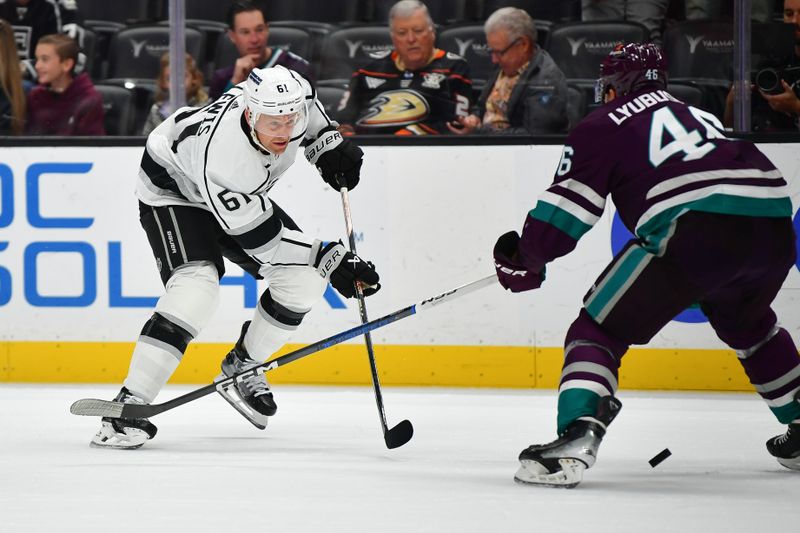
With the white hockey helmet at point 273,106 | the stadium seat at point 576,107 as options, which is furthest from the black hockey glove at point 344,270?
the stadium seat at point 576,107

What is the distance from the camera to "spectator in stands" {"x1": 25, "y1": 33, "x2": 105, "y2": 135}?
4.69 meters

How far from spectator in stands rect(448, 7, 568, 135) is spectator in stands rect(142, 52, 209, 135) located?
37.0 inches

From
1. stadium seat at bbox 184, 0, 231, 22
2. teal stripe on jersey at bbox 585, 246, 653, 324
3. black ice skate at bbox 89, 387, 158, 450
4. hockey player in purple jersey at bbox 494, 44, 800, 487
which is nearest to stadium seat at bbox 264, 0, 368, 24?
stadium seat at bbox 184, 0, 231, 22

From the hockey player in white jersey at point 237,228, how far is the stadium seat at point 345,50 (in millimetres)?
998

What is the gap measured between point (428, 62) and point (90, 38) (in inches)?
51.0

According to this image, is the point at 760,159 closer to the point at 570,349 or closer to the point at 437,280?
the point at 570,349

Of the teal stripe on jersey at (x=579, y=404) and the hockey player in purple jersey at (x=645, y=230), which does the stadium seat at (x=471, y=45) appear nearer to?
the hockey player in purple jersey at (x=645, y=230)

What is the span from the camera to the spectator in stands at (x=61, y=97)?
4688 millimetres

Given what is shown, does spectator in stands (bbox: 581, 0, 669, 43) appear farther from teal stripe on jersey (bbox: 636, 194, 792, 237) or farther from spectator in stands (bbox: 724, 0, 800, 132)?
teal stripe on jersey (bbox: 636, 194, 792, 237)

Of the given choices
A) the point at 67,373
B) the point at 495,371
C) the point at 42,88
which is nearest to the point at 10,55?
the point at 42,88

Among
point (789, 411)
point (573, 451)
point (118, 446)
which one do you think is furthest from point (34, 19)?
point (789, 411)

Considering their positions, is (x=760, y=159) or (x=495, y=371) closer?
(x=760, y=159)

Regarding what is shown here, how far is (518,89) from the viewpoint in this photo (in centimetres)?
456

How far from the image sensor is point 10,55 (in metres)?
4.80
